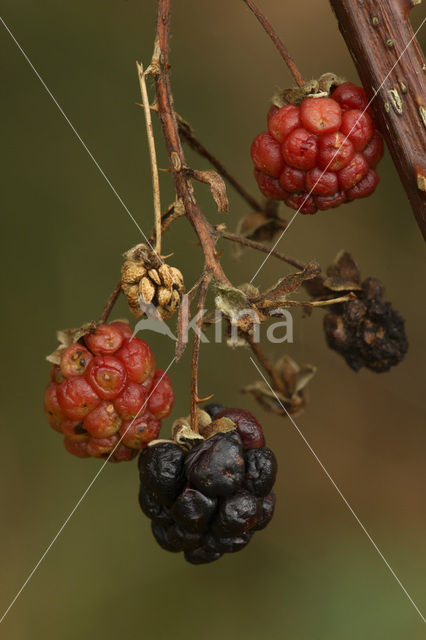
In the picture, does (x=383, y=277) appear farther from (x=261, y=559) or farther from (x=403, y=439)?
(x=261, y=559)

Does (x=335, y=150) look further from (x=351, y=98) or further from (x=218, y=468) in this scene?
(x=218, y=468)

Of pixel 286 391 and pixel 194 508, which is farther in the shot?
pixel 286 391

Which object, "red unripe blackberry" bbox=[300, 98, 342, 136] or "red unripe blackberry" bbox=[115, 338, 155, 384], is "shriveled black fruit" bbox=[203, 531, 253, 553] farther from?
"red unripe blackberry" bbox=[300, 98, 342, 136]

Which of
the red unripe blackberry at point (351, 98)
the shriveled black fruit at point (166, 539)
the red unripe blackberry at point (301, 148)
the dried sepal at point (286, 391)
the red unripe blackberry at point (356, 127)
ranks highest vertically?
the red unripe blackberry at point (351, 98)

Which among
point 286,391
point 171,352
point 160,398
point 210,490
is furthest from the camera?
point 171,352


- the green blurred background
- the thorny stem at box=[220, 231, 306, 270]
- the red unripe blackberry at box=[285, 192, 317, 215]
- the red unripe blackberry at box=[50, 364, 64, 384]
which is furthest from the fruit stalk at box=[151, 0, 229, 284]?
the green blurred background

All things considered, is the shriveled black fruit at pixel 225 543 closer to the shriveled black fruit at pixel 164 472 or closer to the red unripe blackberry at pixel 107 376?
the shriveled black fruit at pixel 164 472

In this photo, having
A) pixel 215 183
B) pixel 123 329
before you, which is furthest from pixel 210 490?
pixel 215 183

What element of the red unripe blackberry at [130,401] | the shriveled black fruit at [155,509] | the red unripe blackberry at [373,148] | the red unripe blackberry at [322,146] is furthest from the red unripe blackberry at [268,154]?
the shriveled black fruit at [155,509]
